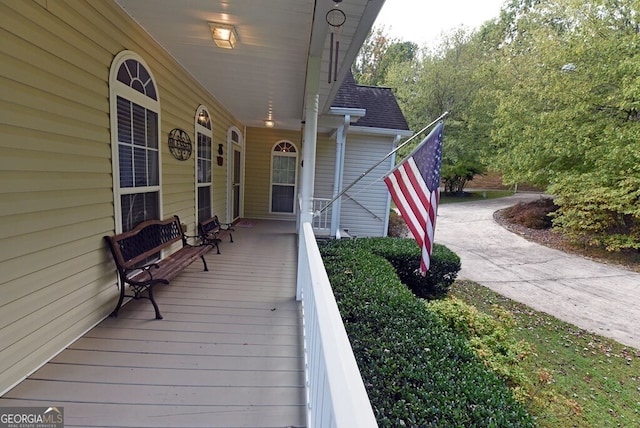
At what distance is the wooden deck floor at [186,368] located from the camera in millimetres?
1738

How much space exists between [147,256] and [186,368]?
4.81ft

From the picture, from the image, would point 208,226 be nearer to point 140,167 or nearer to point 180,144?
point 180,144

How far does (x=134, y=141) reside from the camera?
3047 millimetres

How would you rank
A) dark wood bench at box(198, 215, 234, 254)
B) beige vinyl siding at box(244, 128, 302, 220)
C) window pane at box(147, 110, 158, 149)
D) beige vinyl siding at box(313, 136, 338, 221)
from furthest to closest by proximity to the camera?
1. beige vinyl siding at box(244, 128, 302, 220)
2. beige vinyl siding at box(313, 136, 338, 221)
3. dark wood bench at box(198, 215, 234, 254)
4. window pane at box(147, 110, 158, 149)

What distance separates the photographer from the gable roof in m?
7.24

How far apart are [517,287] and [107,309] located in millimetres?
7137

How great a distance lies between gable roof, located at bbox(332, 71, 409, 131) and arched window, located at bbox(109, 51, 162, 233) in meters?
4.45

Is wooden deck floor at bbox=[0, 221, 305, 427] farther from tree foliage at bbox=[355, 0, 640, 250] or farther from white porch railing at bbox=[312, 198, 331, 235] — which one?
tree foliage at bbox=[355, 0, 640, 250]

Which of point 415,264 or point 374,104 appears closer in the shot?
point 415,264

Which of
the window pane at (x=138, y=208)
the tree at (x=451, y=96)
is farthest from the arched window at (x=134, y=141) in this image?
the tree at (x=451, y=96)

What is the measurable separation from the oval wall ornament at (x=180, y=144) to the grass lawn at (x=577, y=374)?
16.2ft

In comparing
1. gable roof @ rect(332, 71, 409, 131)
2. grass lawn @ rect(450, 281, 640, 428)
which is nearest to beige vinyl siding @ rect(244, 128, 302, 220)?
gable roof @ rect(332, 71, 409, 131)

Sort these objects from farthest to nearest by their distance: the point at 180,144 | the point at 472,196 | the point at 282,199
A: 1. the point at 472,196
2. the point at 282,199
3. the point at 180,144

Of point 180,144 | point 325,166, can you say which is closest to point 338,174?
point 325,166
